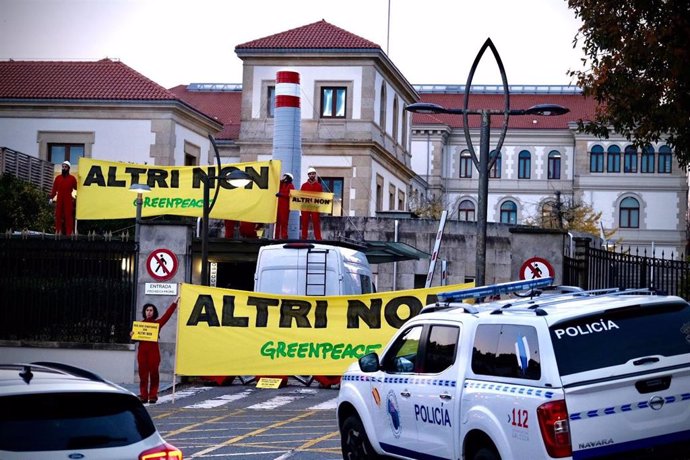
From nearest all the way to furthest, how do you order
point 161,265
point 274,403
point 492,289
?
point 492,289 → point 274,403 → point 161,265

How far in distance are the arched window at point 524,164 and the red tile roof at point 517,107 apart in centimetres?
228

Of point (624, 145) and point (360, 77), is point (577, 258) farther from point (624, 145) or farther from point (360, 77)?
point (624, 145)

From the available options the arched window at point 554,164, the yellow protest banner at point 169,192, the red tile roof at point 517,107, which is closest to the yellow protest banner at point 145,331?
the yellow protest banner at point 169,192

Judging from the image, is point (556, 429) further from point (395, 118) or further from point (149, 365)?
point (395, 118)

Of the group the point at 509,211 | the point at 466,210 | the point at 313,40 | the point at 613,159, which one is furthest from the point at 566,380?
the point at 509,211

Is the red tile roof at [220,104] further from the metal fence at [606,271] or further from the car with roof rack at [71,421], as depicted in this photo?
the car with roof rack at [71,421]

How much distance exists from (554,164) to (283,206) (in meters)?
67.7

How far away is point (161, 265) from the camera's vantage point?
85.3 feet

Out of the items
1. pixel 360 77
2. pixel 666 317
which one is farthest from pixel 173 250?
pixel 360 77

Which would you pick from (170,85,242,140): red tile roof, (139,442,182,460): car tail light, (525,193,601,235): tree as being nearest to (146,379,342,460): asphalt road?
(139,442,182,460): car tail light

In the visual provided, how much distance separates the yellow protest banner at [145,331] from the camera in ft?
71.8

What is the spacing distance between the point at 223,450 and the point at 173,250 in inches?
446

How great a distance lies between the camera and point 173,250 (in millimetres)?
26391

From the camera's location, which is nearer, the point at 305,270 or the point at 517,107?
the point at 305,270
